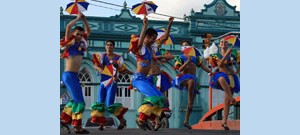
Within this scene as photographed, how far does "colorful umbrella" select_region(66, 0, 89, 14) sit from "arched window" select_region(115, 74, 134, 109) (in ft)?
37.1

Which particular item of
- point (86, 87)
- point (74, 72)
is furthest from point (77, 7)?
point (86, 87)

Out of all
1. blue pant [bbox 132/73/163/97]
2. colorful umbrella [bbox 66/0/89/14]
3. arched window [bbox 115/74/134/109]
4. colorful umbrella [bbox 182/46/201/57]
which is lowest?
arched window [bbox 115/74/134/109]

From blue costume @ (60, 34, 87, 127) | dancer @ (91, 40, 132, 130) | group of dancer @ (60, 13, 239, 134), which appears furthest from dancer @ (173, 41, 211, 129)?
blue costume @ (60, 34, 87, 127)

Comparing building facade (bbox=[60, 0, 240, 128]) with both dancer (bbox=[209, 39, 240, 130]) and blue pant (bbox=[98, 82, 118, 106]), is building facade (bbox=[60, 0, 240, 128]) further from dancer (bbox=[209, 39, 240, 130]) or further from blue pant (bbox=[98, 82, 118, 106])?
dancer (bbox=[209, 39, 240, 130])

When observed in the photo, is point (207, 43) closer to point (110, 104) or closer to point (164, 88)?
point (164, 88)

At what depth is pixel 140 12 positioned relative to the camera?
11977 mm

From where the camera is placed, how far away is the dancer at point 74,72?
10195mm

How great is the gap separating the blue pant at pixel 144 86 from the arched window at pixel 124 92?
11.1m

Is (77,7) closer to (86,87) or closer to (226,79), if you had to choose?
(226,79)

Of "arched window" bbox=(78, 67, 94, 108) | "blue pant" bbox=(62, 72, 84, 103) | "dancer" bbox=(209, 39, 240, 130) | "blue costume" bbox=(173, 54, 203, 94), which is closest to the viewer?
"blue pant" bbox=(62, 72, 84, 103)

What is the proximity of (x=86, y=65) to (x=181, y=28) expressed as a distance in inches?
136

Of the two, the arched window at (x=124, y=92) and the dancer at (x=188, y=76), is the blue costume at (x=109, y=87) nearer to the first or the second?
the dancer at (x=188, y=76)

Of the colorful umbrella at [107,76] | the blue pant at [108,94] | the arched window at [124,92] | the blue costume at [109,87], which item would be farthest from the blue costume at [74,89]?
the arched window at [124,92]

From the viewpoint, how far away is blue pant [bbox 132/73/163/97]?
428 inches
